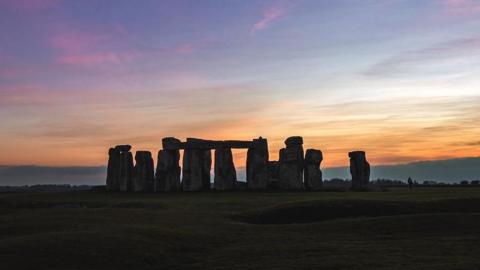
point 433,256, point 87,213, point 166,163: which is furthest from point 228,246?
point 166,163

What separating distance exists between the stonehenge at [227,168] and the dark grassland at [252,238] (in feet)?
63.3

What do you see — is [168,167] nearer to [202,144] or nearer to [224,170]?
[202,144]

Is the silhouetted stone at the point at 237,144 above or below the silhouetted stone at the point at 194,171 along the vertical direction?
above

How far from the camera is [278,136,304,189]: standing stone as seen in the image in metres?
53.1

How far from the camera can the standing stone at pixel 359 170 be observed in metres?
55.1

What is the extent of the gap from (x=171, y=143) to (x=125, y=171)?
19.2 feet

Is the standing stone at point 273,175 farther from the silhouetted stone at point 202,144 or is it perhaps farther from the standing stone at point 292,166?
the silhouetted stone at point 202,144

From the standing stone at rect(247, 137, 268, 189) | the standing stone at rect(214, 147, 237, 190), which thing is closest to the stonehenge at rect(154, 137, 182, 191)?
the standing stone at rect(214, 147, 237, 190)

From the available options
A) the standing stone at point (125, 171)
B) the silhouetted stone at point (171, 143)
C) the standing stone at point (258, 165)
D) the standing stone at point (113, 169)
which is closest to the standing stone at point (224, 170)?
the standing stone at point (258, 165)

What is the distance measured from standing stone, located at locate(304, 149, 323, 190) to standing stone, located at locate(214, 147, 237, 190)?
6.77m

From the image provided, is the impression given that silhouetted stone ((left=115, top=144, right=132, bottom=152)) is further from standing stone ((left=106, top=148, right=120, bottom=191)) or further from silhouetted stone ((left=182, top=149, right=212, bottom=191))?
silhouetted stone ((left=182, top=149, right=212, bottom=191))

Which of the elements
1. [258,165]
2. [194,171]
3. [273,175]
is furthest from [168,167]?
[273,175]

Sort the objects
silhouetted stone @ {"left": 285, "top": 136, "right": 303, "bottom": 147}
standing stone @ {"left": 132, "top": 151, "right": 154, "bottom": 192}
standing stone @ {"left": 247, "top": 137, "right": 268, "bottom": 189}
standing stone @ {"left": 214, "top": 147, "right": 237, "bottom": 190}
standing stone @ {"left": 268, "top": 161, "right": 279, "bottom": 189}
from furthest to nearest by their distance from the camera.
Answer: standing stone @ {"left": 132, "top": 151, "right": 154, "bottom": 192} < standing stone @ {"left": 268, "top": 161, "right": 279, "bottom": 189} < silhouetted stone @ {"left": 285, "top": 136, "right": 303, "bottom": 147} < standing stone @ {"left": 214, "top": 147, "right": 237, "bottom": 190} < standing stone @ {"left": 247, "top": 137, "right": 268, "bottom": 189}

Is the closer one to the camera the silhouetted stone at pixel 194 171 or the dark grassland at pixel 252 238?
the dark grassland at pixel 252 238
